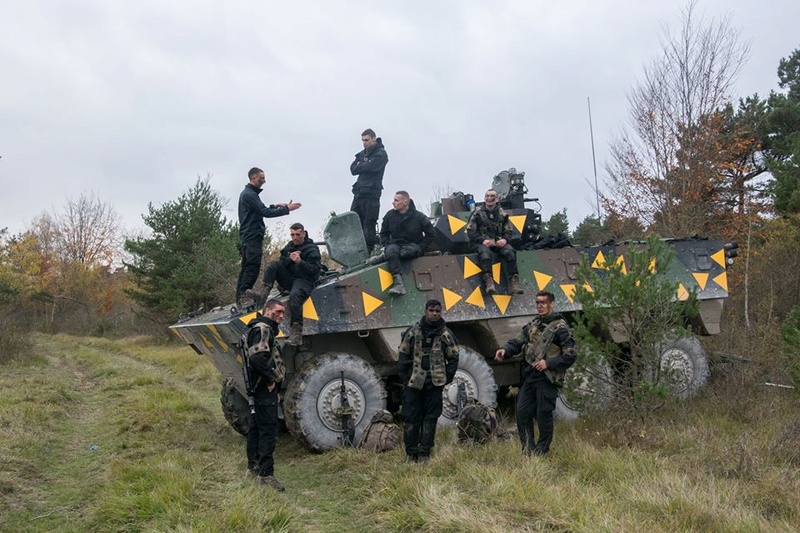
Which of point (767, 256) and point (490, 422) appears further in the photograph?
point (767, 256)

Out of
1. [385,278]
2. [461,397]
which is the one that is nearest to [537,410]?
[461,397]

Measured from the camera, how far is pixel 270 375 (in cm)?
636

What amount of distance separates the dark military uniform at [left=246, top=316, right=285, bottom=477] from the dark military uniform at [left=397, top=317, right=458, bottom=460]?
3.93ft

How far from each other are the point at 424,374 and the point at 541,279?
305 cm

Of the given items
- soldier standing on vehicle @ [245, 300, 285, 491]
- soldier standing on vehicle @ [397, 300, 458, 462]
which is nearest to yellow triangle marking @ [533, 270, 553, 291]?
soldier standing on vehicle @ [397, 300, 458, 462]

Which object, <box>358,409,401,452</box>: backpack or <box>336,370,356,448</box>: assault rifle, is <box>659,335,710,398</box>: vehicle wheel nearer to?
<box>358,409,401,452</box>: backpack

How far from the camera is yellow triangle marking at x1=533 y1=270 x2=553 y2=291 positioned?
922cm

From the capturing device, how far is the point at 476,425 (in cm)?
745

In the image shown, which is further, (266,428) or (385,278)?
(385,278)

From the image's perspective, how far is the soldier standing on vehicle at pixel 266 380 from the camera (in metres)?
6.35

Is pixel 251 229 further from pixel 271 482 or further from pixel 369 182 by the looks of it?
pixel 271 482

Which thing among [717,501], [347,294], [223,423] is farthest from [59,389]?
[717,501]

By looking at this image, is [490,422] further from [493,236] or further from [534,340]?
[493,236]

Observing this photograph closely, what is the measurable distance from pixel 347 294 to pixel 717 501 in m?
4.58
